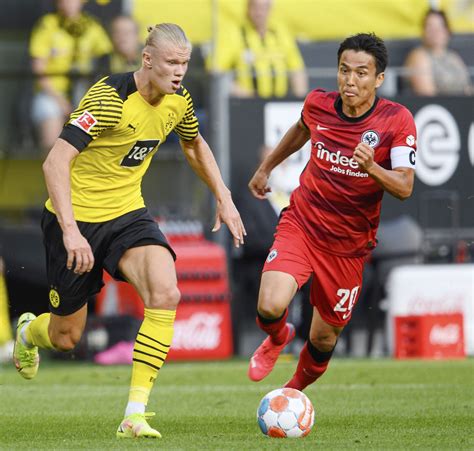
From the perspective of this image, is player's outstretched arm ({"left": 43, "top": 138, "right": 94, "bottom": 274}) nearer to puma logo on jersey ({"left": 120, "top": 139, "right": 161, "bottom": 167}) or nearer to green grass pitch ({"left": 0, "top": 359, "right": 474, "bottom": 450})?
puma logo on jersey ({"left": 120, "top": 139, "right": 161, "bottom": 167})

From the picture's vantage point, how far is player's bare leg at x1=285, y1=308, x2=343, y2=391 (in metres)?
9.02

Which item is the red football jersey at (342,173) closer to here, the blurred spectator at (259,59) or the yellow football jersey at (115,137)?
the yellow football jersey at (115,137)

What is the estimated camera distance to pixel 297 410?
25.2ft

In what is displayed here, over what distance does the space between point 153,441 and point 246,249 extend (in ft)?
30.0

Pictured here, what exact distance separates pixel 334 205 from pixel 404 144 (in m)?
0.69

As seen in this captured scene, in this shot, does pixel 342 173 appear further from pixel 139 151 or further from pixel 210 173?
pixel 139 151

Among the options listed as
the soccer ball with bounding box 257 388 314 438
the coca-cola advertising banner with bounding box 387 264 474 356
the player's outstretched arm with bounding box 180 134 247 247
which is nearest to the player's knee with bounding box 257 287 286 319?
the player's outstretched arm with bounding box 180 134 247 247

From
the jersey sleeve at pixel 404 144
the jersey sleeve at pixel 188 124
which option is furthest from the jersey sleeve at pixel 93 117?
the jersey sleeve at pixel 404 144

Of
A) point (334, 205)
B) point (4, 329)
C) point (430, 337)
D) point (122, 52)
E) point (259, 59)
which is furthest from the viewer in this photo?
point (259, 59)

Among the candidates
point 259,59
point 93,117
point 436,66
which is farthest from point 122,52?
point 93,117

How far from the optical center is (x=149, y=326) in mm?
7770

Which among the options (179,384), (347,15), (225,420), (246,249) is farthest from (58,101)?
(225,420)

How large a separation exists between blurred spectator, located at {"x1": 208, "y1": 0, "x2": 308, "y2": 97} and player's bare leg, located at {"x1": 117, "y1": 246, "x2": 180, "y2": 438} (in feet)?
30.3

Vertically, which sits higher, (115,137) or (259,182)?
(115,137)
